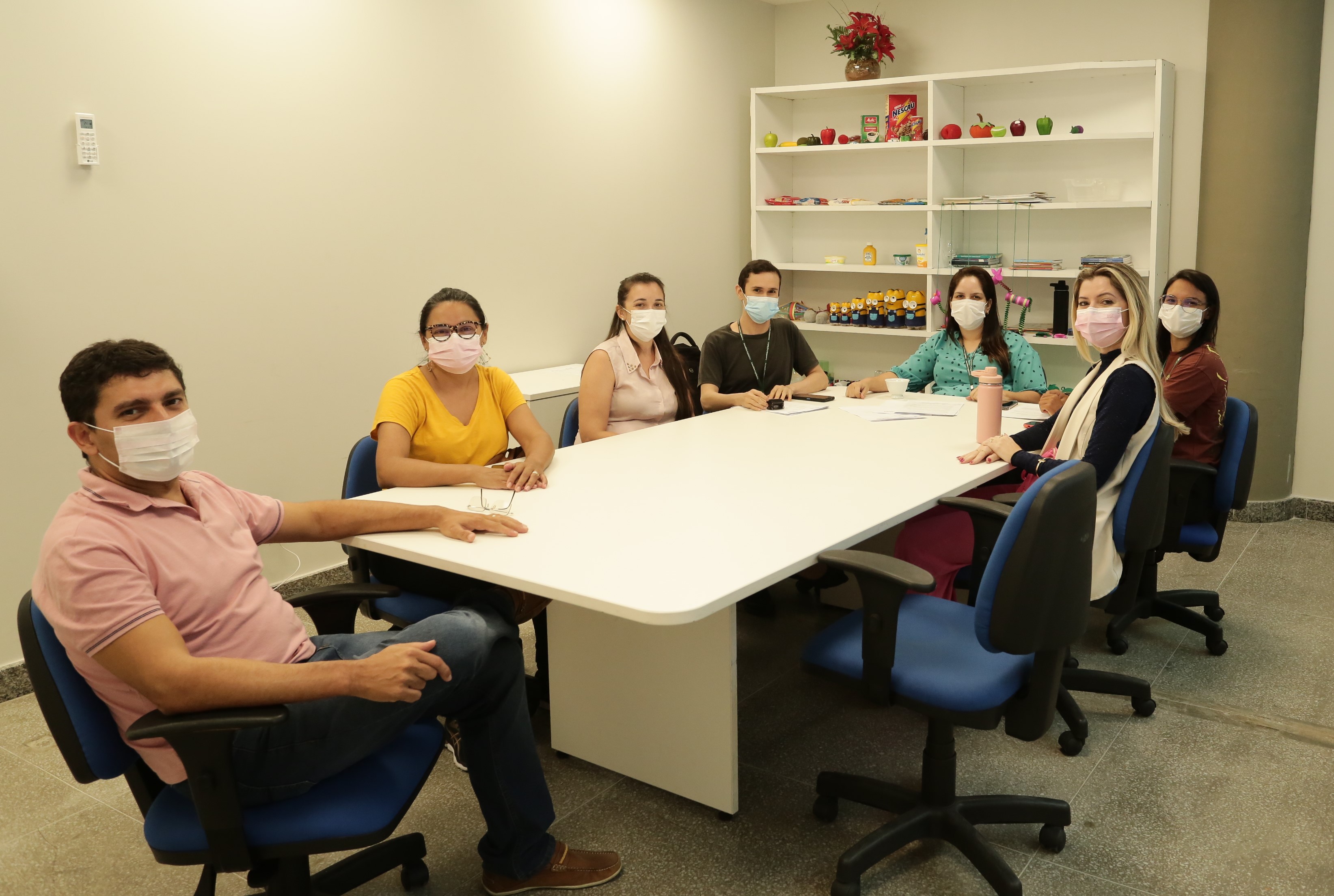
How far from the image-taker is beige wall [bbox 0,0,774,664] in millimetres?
3107

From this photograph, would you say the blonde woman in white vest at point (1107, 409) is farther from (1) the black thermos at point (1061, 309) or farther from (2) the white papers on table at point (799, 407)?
(1) the black thermos at point (1061, 309)

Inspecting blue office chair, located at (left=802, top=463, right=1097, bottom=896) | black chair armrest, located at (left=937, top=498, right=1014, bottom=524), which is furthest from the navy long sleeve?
blue office chair, located at (left=802, top=463, right=1097, bottom=896)

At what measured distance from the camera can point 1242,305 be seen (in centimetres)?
451

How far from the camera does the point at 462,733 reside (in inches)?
75.0

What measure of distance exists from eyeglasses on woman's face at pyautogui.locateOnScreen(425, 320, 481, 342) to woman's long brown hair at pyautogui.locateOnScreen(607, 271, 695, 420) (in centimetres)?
80

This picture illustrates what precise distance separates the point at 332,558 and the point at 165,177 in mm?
1496

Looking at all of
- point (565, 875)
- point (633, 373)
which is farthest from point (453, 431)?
point (565, 875)

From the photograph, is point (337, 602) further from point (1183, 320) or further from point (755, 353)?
point (1183, 320)

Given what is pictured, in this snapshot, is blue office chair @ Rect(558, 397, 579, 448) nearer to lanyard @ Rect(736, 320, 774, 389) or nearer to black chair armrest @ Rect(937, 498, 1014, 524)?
lanyard @ Rect(736, 320, 774, 389)

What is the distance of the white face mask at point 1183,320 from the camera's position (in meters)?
3.34

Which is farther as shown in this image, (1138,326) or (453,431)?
(453,431)

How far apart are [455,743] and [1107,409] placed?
1754 millimetres

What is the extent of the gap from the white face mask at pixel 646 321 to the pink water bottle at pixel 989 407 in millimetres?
1119

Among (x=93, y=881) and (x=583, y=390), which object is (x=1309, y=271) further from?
(x=93, y=881)
